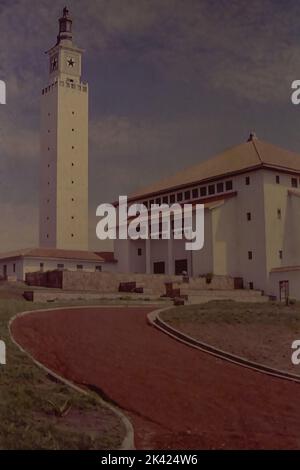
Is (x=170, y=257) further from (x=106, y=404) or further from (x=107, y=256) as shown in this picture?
(x=106, y=404)

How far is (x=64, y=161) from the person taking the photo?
62.1m

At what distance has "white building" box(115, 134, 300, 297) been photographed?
147 feet

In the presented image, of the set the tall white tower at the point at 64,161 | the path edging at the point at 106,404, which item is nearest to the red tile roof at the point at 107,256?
the tall white tower at the point at 64,161

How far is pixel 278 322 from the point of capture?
2441 centimetres

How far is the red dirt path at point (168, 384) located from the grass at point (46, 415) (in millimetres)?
671

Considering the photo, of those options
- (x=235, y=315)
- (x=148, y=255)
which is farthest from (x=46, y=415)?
(x=148, y=255)

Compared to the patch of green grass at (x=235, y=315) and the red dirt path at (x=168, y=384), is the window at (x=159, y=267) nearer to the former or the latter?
the patch of green grass at (x=235, y=315)

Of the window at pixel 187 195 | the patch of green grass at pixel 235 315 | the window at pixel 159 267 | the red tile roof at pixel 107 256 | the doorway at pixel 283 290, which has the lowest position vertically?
the patch of green grass at pixel 235 315

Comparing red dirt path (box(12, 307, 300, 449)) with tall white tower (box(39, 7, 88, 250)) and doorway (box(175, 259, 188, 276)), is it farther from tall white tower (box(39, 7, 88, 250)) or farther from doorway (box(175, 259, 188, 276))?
tall white tower (box(39, 7, 88, 250))

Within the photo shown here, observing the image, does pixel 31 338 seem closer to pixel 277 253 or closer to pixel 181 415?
pixel 181 415

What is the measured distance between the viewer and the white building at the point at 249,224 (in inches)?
1768

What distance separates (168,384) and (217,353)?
14.8ft
